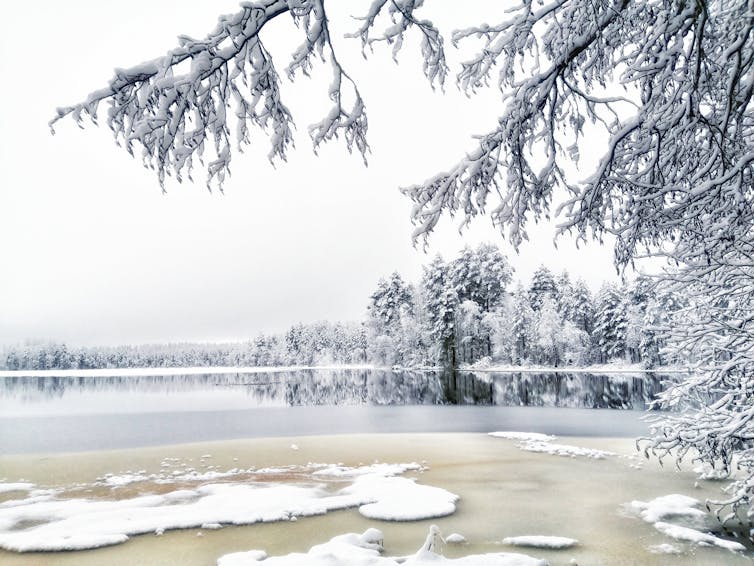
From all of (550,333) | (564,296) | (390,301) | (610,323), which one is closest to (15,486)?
(550,333)

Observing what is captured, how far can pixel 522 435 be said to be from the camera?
56.0ft

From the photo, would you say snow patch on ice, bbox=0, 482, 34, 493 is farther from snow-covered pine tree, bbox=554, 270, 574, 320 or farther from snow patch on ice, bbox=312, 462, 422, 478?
snow-covered pine tree, bbox=554, 270, 574, 320

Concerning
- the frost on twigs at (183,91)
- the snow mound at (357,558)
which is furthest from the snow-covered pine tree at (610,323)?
the frost on twigs at (183,91)

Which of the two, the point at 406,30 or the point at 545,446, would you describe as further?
the point at 545,446

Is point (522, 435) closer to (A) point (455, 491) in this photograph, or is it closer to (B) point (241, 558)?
(A) point (455, 491)

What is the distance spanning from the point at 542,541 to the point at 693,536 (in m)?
2.27

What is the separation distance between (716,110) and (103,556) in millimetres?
8766

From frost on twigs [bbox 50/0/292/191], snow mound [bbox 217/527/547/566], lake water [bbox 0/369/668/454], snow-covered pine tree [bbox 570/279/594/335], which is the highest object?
snow-covered pine tree [bbox 570/279/594/335]

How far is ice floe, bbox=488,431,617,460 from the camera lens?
1384 cm

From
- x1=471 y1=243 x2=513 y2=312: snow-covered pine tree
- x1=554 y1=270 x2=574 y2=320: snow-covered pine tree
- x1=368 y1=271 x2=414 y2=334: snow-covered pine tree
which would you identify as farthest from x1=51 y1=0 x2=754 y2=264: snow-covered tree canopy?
x1=368 y1=271 x2=414 y2=334: snow-covered pine tree

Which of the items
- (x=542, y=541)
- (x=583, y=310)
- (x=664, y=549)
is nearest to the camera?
(x=664, y=549)

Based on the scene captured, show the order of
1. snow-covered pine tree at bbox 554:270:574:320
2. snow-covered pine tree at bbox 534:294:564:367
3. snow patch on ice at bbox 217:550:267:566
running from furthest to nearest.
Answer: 1. snow-covered pine tree at bbox 554:270:574:320
2. snow-covered pine tree at bbox 534:294:564:367
3. snow patch on ice at bbox 217:550:267:566

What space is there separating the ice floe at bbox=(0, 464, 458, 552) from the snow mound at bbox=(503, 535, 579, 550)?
1.59 metres

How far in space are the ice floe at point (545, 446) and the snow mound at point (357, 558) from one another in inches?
328
